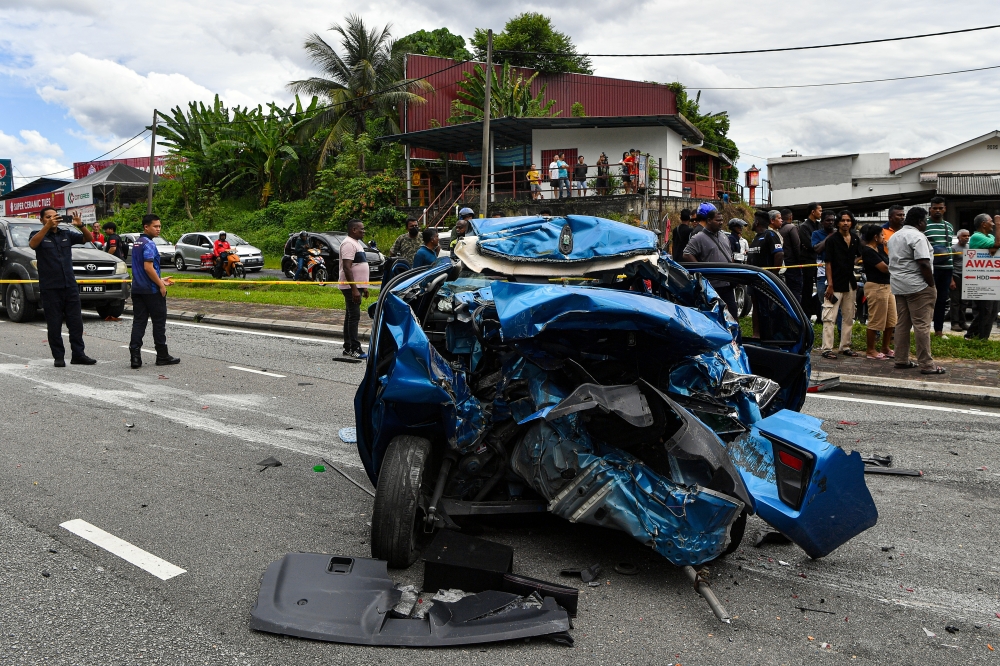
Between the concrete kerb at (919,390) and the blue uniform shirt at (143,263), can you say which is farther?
the blue uniform shirt at (143,263)

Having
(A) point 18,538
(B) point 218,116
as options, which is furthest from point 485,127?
(B) point 218,116

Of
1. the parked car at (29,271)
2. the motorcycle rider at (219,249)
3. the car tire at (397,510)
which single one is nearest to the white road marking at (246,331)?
the parked car at (29,271)

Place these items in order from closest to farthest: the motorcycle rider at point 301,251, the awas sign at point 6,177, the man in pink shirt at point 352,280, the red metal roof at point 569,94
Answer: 1. the man in pink shirt at point 352,280
2. the motorcycle rider at point 301,251
3. the red metal roof at point 569,94
4. the awas sign at point 6,177

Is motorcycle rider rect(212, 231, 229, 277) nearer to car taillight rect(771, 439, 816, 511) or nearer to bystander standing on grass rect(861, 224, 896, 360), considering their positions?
bystander standing on grass rect(861, 224, 896, 360)

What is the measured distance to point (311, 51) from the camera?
39094 millimetres

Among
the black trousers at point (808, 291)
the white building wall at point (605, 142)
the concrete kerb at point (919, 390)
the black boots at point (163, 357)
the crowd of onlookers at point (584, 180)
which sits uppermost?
the white building wall at point (605, 142)

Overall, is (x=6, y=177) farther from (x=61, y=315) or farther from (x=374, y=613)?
(x=374, y=613)

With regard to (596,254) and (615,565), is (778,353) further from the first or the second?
(615,565)

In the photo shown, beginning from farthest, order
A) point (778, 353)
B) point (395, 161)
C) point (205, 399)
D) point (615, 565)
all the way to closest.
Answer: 1. point (395, 161)
2. point (205, 399)
3. point (778, 353)
4. point (615, 565)

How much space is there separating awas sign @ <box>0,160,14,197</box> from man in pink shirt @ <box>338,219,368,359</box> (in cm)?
7089

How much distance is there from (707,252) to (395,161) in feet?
88.6

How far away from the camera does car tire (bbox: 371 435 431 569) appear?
368 cm

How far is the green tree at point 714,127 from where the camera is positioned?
145ft

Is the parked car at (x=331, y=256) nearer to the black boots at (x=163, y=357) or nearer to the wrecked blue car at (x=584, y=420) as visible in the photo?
the black boots at (x=163, y=357)
